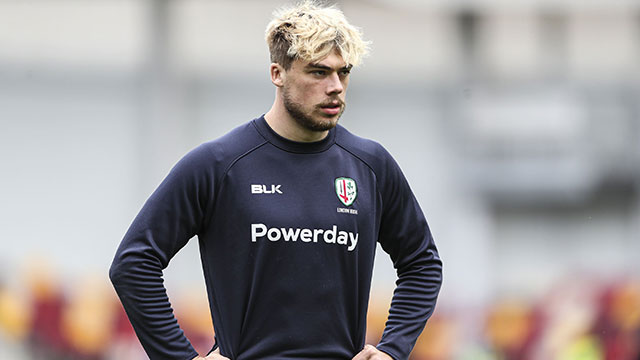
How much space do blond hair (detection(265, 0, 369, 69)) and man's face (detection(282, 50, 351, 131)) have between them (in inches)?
1.0

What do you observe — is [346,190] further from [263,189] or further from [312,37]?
[312,37]

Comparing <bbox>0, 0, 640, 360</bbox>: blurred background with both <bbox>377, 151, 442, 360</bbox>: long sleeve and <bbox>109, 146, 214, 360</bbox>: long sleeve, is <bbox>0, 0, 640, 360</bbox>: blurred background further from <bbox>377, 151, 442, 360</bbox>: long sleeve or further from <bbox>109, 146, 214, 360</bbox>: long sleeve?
<bbox>109, 146, 214, 360</bbox>: long sleeve

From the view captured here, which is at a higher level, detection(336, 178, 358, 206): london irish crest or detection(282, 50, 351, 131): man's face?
detection(282, 50, 351, 131): man's face

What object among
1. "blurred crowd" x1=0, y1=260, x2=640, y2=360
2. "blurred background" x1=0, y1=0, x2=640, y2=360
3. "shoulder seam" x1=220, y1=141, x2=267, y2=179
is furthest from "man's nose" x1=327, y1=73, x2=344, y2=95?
"blurred background" x1=0, y1=0, x2=640, y2=360

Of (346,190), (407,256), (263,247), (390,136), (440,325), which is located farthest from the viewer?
(390,136)

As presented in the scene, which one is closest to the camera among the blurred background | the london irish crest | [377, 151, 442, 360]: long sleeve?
the london irish crest

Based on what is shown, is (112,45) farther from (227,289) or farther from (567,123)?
(227,289)

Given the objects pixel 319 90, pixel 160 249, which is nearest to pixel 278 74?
pixel 319 90

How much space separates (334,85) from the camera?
4.06m

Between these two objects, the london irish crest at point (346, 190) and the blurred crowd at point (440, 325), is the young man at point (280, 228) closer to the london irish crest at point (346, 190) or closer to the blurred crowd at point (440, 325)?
the london irish crest at point (346, 190)

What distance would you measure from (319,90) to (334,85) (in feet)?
0.16

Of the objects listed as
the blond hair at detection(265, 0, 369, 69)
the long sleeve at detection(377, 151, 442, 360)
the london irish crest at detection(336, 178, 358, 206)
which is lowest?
the long sleeve at detection(377, 151, 442, 360)

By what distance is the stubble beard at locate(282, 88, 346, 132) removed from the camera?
4082mm

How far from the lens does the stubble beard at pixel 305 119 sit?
4082 millimetres
